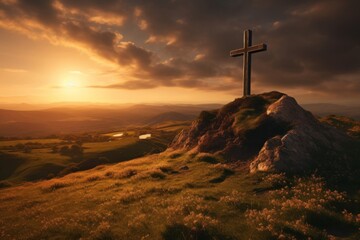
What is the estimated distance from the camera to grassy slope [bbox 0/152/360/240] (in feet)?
50.0

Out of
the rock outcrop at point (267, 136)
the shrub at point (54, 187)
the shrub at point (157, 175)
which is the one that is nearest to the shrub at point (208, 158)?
the rock outcrop at point (267, 136)

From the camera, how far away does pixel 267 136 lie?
31312mm

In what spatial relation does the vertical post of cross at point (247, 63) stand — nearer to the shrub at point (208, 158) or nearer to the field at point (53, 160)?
the shrub at point (208, 158)

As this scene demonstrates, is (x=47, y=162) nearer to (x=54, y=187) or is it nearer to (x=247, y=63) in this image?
(x=54, y=187)

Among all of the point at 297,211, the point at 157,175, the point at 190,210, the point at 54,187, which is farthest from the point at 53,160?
the point at 297,211

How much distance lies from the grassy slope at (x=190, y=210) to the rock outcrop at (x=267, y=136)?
2914 mm

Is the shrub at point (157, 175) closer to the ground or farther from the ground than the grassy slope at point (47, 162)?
farther from the ground

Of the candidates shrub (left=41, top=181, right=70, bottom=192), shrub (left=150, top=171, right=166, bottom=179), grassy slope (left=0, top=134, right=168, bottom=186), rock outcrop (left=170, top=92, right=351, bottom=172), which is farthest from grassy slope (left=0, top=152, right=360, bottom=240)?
grassy slope (left=0, top=134, right=168, bottom=186)

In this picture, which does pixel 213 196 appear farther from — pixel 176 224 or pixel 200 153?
pixel 200 153

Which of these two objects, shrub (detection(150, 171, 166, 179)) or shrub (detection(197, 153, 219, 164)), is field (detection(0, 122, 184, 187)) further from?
shrub (detection(150, 171, 166, 179))

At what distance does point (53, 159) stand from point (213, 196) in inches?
2192

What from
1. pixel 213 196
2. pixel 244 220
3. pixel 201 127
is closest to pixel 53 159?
pixel 201 127

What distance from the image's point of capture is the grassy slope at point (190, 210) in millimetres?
15227

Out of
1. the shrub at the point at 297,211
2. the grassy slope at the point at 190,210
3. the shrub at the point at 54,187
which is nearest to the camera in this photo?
the shrub at the point at 297,211
